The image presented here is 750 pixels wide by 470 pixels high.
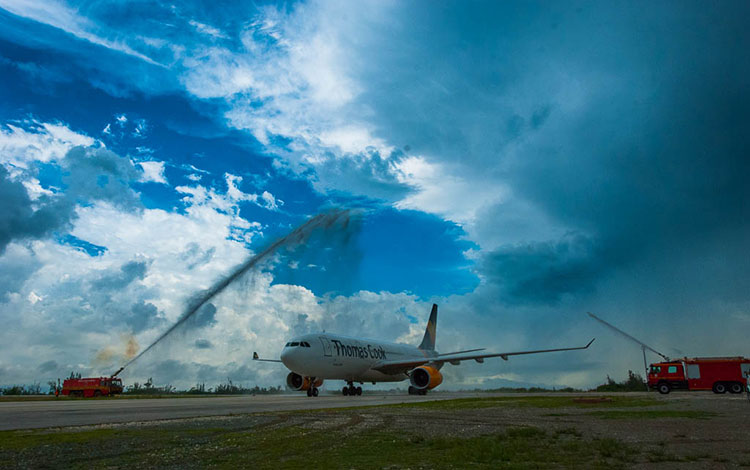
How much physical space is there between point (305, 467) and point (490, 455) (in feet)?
9.37

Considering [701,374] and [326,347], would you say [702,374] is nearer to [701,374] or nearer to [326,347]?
[701,374]

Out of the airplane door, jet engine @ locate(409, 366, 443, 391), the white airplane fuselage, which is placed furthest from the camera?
jet engine @ locate(409, 366, 443, 391)

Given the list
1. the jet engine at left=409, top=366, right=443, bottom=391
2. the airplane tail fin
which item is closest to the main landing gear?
the jet engine at left=409, top=366, right=443, bottom=391

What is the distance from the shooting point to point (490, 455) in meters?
7.27

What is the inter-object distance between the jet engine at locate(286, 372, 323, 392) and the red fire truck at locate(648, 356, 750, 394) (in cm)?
2693

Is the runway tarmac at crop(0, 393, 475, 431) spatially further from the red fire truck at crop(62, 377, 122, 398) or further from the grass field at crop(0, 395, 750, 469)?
the red fire truck at crop(62, 377, 122, 398)

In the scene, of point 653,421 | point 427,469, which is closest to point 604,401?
point 653,421

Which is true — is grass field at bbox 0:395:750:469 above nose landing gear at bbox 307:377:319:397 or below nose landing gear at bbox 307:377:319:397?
above

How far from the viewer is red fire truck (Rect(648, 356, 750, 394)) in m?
35.7

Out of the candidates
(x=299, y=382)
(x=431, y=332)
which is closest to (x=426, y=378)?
(x=299, y=382)

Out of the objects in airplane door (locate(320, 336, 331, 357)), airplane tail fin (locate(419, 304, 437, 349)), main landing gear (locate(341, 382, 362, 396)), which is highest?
airplane tail fin (locate(419, 304, 437, 349))

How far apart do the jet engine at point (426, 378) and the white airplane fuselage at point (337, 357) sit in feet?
15.8

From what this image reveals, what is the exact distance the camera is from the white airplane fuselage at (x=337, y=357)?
1282 inches

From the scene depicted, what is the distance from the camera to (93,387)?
1553 inches
